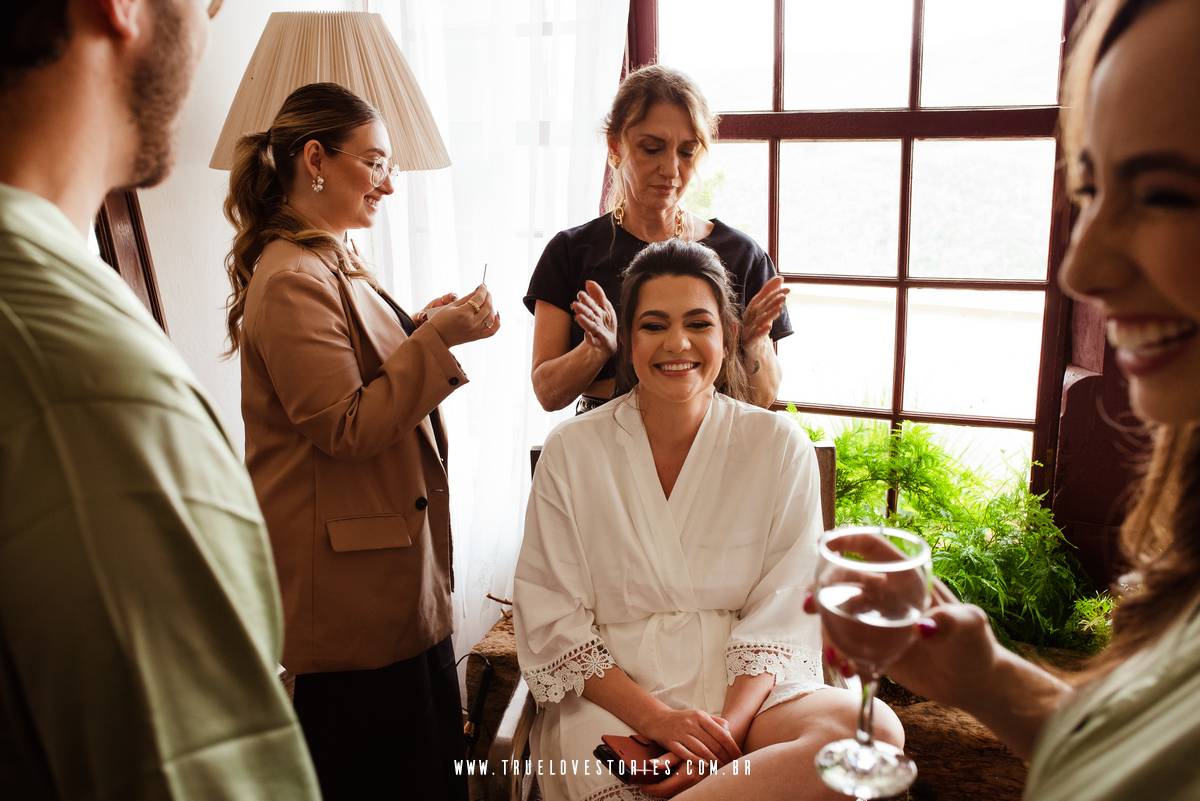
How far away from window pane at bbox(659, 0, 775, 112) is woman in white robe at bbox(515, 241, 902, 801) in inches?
37.4

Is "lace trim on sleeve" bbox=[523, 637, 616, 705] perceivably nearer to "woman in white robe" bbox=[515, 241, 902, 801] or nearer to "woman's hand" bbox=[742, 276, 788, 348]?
"woman in white robe" bbox=[515, 241, 902, 801]

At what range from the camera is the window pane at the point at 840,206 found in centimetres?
262

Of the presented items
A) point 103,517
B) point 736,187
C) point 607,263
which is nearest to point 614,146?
point 607,263

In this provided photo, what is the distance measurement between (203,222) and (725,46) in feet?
5.17

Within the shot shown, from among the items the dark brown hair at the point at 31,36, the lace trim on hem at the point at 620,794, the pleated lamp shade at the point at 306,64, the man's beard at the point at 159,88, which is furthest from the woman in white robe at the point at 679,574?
the dark brown hair at the point at 31,36

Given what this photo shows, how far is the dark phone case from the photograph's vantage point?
1.53m

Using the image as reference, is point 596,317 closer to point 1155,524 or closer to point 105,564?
point 1155,524

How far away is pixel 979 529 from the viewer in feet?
8.04

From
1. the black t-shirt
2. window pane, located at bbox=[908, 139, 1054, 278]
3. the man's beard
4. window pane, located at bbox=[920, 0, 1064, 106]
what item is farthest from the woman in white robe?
the man's beard

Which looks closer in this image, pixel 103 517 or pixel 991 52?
pixel 103 517

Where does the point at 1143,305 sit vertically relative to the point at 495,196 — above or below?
below

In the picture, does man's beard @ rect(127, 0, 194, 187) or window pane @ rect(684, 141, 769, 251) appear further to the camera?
window pane @ rect(684, 141, 769, 251)

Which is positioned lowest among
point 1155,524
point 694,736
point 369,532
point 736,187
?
point 694,736

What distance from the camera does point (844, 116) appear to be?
8.51 ft
